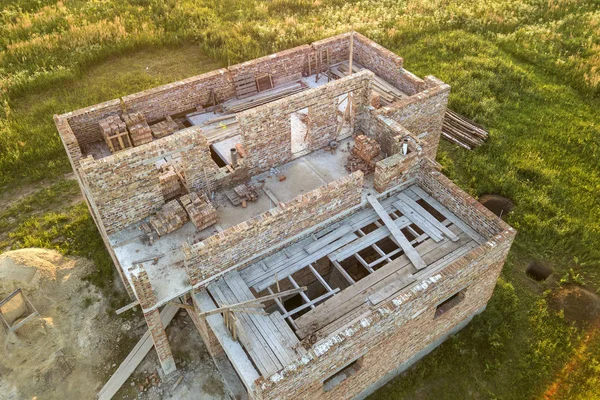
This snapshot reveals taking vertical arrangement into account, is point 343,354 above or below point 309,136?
below

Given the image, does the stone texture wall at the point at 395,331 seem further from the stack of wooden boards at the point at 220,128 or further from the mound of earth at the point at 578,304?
the stack of wooden boards at the point at 220,128

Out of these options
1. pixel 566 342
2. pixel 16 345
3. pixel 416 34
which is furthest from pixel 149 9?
pixel 566 342

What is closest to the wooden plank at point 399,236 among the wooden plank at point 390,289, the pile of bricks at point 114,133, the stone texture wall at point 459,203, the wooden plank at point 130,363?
the wooden plank at point 390,289

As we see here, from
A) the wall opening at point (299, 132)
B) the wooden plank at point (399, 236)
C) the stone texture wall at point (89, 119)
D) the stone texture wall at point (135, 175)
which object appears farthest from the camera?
the wall opening at point (299, 132)

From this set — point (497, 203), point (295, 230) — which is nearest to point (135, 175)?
point (295, 230)

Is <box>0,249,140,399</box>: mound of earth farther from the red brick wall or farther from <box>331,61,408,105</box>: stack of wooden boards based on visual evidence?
<box>331,61,408,105</box>: stack of wooden boards

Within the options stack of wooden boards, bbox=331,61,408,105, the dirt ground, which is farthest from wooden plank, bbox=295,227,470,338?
stack of wooden boards, bbox=331,61,408,105

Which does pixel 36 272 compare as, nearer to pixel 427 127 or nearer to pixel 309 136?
pixel 309 136
